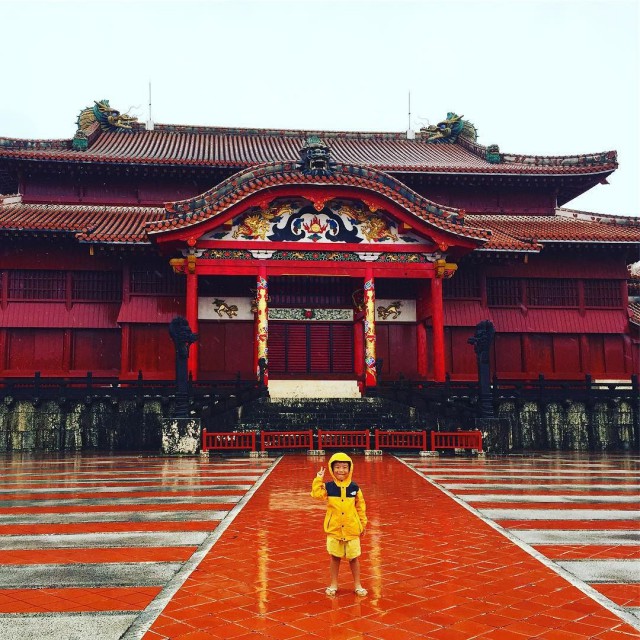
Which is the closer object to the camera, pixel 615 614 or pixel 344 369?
pixel 615 614

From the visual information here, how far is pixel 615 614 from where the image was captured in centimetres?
459

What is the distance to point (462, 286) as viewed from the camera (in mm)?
24266

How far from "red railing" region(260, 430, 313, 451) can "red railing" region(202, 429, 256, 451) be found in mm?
396

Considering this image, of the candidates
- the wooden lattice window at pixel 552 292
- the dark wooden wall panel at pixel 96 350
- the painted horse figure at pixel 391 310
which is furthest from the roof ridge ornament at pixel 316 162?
the wooden lattice window at pixel 552 292

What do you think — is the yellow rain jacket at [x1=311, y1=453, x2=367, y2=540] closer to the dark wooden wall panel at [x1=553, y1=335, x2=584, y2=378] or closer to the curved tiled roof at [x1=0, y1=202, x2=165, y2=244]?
the curved tiled roof at [x1=0, y1=202, x2=165, y2=244]

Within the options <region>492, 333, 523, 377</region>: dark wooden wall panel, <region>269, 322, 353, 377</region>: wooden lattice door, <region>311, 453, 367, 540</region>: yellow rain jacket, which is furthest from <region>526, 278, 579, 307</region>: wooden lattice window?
<region>311, 453, 367, 540</region>: yellow rain jacket

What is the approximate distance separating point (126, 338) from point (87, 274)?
9.10ft

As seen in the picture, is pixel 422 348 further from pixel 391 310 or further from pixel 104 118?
pixel 104 118

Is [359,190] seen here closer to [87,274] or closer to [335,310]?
[335,310]

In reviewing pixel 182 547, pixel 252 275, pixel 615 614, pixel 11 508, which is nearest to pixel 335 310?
pixel 252 275

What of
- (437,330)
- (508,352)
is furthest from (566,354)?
(437,330)

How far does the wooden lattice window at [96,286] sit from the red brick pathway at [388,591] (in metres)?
16.7

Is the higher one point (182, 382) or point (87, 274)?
point (87, 274)

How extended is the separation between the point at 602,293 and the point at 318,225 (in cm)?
1094
